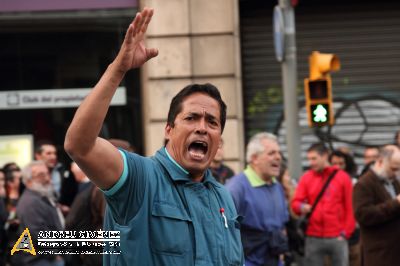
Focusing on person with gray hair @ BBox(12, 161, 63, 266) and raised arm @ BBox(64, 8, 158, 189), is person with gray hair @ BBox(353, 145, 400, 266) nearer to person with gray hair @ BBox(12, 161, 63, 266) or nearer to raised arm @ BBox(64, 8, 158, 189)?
person with gray hair @ BBox(12, 161, 63, 266)

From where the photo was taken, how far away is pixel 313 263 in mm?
10195

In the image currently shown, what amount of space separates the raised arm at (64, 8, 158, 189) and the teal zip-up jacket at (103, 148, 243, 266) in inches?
3.8

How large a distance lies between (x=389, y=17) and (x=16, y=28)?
5825 millimetres

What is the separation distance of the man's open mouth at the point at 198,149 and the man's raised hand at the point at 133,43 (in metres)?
0.50

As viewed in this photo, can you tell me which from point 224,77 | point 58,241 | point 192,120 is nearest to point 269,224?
point 58,241

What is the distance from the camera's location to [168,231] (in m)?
3.55

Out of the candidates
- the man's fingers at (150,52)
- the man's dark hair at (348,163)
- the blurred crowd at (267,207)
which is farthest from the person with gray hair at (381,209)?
the man's fingers at (150,52)

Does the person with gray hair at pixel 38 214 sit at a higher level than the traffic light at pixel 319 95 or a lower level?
lower

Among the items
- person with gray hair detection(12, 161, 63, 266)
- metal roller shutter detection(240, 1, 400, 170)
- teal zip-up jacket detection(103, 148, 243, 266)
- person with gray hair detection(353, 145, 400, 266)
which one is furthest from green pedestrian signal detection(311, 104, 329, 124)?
teal zip-up jacket detection(103, 148, 243, 266)

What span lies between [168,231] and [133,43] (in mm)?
746

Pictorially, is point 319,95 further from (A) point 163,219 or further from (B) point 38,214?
(A) point 163,219

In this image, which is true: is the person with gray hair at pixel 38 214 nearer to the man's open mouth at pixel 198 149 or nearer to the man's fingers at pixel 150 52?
the man's open mouth at pixel 198 149

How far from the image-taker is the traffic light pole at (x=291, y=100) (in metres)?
11.0

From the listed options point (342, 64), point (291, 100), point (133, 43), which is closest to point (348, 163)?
point (291, 100)
